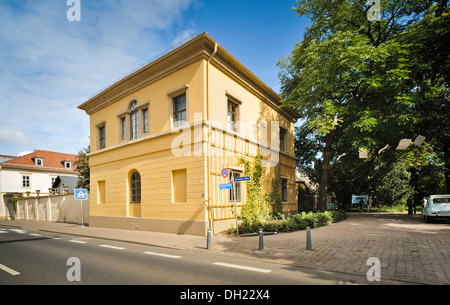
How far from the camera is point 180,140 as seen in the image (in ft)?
41.2

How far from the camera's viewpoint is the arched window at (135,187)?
14812mm

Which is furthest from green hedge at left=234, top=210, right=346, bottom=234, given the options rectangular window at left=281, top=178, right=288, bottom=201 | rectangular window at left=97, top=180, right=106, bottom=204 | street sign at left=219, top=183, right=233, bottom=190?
rectangular window at left=97, top=180, right=106, bottom=204

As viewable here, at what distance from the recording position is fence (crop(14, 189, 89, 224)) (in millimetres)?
20934

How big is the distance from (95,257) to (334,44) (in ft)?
50.7

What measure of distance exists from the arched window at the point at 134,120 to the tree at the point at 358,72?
10262mm

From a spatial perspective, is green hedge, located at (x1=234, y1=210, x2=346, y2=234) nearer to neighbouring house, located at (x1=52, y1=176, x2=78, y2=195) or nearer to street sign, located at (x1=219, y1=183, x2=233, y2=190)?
street sign, located at (x1=219, y1=183, x2=233, y2=190)

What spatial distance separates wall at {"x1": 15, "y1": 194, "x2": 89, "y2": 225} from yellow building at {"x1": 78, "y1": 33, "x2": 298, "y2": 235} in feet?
13.0

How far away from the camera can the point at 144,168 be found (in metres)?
14.2

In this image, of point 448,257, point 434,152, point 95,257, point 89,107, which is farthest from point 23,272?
point 434,152

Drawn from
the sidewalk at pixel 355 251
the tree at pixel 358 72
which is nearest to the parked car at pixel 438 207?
the tree at pixel 358 72

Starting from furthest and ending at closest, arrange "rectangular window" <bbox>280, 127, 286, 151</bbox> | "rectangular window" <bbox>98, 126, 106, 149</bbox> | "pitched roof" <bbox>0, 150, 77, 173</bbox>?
1. "pitched roof" <bbox>0, 150, 77, 173</bbox>
2. "rectangular window" <bbox>280, 127, 286, 151</bbox>
3. "rectangular window" <bbox>98, 126, 106, 149</bbox>

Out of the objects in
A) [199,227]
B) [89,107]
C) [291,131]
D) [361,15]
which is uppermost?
[361,15]

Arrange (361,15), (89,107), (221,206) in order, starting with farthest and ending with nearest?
(89,107) < (361,15) < (221,206)
